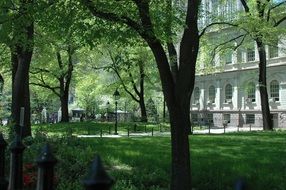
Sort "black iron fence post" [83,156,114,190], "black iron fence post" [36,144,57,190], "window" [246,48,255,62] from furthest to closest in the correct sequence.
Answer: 1. "window" [246,48,255,62]
2. "black iron fence post" [36,144,57,190]
3. "black iron fence post" [83,156,114,190]

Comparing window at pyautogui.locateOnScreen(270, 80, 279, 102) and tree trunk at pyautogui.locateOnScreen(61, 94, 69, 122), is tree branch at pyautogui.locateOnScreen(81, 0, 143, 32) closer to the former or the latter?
tree trunk at pyautogui.locateOnScreen(61, 94, 69, 122)

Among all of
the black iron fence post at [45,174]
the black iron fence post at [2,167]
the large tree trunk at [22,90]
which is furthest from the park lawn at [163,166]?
the black iron fence post at [45,174]

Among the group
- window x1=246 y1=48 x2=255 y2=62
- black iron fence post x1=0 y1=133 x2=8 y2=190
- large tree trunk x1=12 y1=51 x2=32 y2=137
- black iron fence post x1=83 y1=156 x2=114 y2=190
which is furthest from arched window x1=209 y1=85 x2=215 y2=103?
black iron fence post x1=83 y1=156 x2=114 y2=190

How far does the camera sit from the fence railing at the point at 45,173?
204 centimetres

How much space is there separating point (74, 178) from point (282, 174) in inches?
208

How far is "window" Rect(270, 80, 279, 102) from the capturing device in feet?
177

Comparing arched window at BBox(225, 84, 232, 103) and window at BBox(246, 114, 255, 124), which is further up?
arched window at BBox(225, 84, 232, 103)

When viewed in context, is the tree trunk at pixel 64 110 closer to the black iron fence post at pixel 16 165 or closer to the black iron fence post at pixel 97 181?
the black iron fence post at pixel 16 165

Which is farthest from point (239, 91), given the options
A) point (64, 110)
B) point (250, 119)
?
point (64, 110)

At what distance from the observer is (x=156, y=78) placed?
52.5m

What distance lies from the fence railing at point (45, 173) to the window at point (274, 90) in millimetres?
52925

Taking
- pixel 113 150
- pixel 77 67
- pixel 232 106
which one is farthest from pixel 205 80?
pixel 113 150

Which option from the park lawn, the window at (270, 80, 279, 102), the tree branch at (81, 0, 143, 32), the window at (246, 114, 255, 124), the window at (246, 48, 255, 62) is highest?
the window at (246, 48, 255, 62)

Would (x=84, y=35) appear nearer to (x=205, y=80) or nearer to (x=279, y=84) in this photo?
(x=279, y=84)
